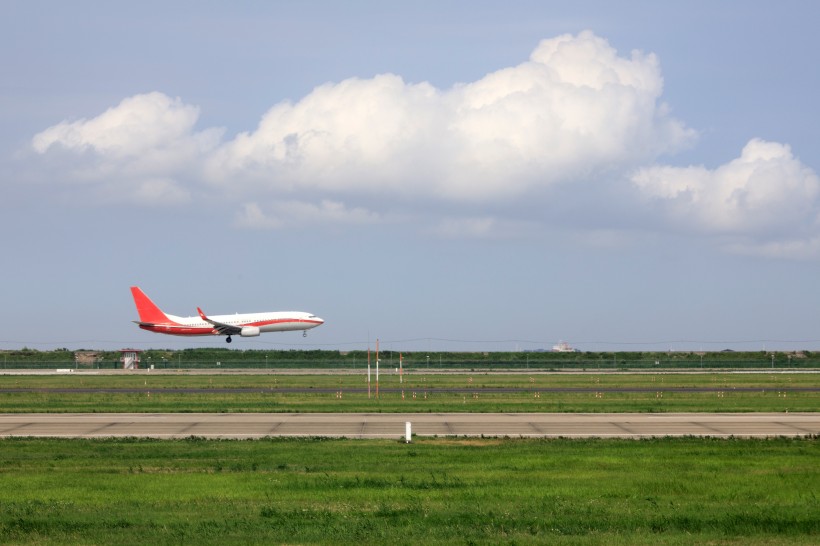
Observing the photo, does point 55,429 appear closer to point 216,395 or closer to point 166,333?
point 216,395

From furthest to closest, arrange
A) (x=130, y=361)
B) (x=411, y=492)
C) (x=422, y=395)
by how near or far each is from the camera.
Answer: (x=130, y=361), (x=422, y=395), (x=411, y=492)

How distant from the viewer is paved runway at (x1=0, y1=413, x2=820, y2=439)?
38719 millimetres

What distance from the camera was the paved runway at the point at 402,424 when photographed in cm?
3872

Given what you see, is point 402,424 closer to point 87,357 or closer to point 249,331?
point 249,331

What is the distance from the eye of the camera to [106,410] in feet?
171

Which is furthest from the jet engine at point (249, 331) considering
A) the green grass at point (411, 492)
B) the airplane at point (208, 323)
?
the green grass at point (411, 492)

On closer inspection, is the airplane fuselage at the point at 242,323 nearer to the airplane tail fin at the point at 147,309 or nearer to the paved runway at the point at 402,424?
the airplane tail fin at the point at 147,309

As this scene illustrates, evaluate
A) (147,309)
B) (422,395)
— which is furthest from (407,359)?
(422,395)

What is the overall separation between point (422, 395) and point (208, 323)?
76947 mm

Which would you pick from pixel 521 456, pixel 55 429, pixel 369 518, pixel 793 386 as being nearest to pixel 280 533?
pixel 369 518

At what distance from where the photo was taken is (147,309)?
136m

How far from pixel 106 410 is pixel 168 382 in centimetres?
3318

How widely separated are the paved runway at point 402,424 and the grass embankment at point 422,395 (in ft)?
11.9

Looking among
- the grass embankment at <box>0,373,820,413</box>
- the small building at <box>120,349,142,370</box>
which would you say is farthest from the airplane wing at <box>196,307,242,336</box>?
the grass embankment at <box>0,373,820,413</box>
